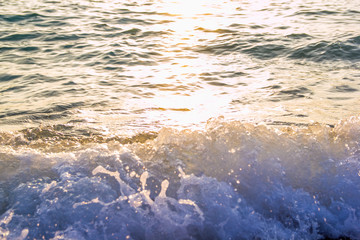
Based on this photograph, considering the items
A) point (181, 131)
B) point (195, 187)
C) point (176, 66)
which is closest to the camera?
point (195, 187)

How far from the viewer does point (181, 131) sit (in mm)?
3223

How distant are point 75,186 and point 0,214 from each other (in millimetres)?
488

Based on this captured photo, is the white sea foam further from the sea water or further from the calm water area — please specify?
the calm water area

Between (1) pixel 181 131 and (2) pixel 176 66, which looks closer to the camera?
(1) pixel 181 131

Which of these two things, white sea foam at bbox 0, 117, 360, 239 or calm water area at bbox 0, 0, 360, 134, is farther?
calm water area at bbox 0, 0, 360, 134

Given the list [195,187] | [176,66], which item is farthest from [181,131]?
[176,66]

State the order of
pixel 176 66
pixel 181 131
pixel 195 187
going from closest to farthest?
pixel 195 187
pixel 181 131
pixel 176 66

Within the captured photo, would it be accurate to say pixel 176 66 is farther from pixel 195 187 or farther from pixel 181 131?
pixel 195 187

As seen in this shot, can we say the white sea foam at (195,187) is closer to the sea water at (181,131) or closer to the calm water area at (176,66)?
the sea water at (181,131)

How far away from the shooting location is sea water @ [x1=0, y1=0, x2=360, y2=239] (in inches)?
95.6

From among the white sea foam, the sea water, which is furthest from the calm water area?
the white sea foam

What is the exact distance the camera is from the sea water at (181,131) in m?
2.43

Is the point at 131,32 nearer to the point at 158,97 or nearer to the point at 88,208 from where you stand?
the point at 158,97

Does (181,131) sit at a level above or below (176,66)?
above
